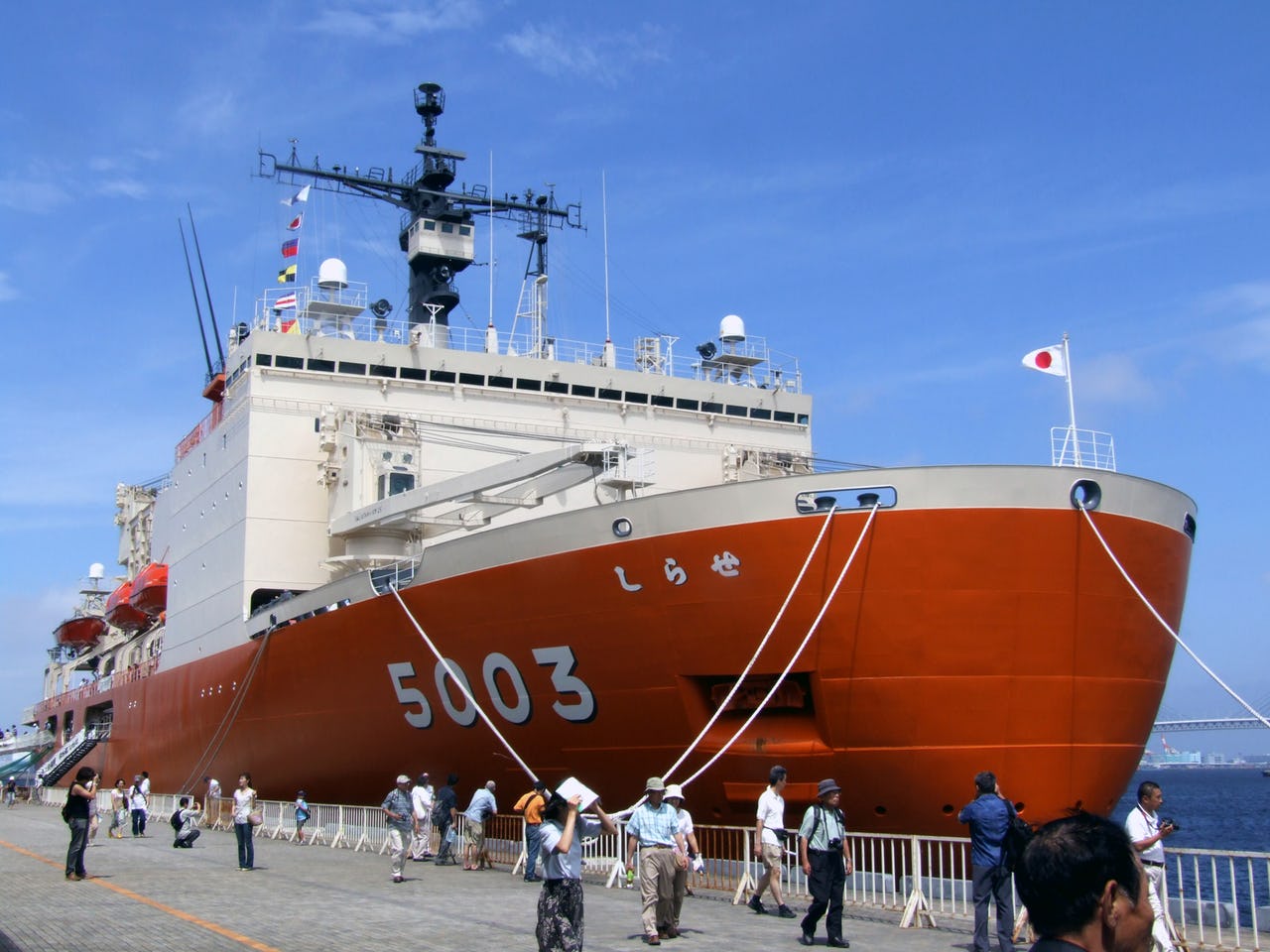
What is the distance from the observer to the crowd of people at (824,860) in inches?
116

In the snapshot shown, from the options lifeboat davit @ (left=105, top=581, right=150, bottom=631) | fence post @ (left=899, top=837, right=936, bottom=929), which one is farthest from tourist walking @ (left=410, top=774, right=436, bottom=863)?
lifeboat davit @ (left=105, top=581, right=150, bottom=631)

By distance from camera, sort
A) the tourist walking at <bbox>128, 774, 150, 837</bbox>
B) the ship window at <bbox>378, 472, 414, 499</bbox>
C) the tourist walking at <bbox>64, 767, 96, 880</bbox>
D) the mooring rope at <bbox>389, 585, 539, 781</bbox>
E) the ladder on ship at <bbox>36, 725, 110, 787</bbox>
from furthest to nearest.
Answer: the ladder on ship at <bbox>36, 725, 110, 787</bbox> < the tourist walking at <bbox>128, 774, 150, 837</bbox> < the ship window at <bbox>378, 472, 414, 499</bbox> < the mooring rope at <bbox>389, 585, 539, 781</bbox> < the tourist walking at <bbox>64, 767, 96, 880</bbox>

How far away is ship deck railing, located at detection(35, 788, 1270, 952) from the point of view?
10.1 metres

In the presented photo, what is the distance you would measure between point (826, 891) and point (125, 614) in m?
28.0

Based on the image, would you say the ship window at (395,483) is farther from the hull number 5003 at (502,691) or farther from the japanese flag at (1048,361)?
the japanese flag at (1048,361)

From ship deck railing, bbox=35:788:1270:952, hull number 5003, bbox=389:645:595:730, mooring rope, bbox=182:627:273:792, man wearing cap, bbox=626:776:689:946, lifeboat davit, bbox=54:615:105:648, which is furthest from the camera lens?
lifeboat davit, bbox=54:615:105:648

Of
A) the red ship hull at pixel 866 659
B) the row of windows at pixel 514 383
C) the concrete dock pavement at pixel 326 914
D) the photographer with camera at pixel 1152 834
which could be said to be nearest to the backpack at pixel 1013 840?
the photographer with camera at pixel 1152 834

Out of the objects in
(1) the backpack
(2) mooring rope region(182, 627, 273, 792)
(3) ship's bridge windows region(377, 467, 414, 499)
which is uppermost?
(3) ship's bridge windows region(377, 467, 414, 499)

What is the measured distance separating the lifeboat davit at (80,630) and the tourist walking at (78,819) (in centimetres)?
2968

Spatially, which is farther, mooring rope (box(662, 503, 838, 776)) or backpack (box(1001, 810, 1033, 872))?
mooring rope (box(662, 503, 838, 776))

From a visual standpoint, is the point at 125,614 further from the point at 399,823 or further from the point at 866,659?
the point at 866,659

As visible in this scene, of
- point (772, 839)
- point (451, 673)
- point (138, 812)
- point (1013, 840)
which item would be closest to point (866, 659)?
point (772, 839)

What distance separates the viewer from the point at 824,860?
9.88 meters

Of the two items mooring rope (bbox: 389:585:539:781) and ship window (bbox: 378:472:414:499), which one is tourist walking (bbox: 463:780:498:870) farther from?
ship window (bbox: 378:472:414:499)
